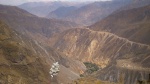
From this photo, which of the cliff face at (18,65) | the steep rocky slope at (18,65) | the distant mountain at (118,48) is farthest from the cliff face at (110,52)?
the cliff face at (18,65)

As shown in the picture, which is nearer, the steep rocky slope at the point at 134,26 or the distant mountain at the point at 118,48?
the distant mountain at the point at 118,48

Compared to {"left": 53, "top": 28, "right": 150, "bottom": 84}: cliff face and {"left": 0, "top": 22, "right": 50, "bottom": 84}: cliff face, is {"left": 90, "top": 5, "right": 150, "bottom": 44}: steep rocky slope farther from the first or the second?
{"left": 0, "top": 22, "right": 50, "bottom": 84}: cliff face

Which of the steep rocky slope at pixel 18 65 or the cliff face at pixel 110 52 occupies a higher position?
the steep rocky slope at pixel 18 65

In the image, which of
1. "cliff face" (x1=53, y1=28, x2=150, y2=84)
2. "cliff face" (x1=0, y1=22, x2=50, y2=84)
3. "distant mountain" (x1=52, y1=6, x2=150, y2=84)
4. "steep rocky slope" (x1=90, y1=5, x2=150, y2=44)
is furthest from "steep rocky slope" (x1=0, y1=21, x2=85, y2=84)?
"steep rocky slope" (x1=90, y1=5, x2=150, y2=44)

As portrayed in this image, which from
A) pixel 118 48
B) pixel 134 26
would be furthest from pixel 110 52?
pixel 134 26

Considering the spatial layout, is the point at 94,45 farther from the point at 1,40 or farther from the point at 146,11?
the point at 1,40

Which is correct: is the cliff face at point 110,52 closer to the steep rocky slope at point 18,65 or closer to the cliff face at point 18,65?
the steep rocky slope at point 18,65

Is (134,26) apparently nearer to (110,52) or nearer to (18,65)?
(110,52)

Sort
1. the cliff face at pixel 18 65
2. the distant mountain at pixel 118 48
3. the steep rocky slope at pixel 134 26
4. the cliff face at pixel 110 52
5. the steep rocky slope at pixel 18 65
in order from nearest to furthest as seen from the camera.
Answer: the cliff face at pixel 18 65, the steep rocky slope at pixel 18 65, the distant mountain at pixel 118 48, the cliff face at pixel 110 52, the steep rocky slope at pixel 134 26

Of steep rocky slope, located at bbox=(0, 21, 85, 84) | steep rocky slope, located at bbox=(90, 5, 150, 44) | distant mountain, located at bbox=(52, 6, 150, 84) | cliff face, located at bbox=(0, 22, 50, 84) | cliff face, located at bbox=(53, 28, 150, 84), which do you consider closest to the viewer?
cliff face, located at bbox=(0, 22, 50, 84)
